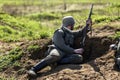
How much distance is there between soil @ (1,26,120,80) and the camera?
31.7 feet

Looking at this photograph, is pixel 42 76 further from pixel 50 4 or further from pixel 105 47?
pixel 50 4

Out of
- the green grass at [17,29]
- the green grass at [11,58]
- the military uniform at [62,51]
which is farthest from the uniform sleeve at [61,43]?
the green grass at [17,29]

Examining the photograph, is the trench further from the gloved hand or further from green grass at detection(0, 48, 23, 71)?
green grass at detection(0, 48, 23, 71)

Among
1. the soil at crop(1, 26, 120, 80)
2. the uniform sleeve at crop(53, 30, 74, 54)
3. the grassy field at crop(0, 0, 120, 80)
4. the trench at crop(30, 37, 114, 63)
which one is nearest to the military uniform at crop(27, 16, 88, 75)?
the uniform sleeve at crop(53, 30, 74, 54)

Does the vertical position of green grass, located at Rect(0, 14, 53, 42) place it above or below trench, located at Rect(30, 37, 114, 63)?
below

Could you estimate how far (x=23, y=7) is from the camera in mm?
33438

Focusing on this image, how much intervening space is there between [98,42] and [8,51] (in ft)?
10.4

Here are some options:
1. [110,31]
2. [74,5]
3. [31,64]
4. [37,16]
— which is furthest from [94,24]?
[74,5]

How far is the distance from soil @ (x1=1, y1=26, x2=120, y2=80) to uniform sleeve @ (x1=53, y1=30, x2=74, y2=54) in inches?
14.6

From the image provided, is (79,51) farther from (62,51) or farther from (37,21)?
(37,21)

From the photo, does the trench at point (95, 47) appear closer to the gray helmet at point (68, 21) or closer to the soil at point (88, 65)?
the soil at point (88, 65)

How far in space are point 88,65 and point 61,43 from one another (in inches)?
34.5

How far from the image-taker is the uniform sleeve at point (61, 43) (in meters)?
10.3

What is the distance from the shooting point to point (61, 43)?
1039cm
